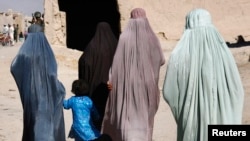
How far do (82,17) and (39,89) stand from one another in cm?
1135

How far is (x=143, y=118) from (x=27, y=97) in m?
1.11

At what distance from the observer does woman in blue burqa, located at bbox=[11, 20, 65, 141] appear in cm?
504

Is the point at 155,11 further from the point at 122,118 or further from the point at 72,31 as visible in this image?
the point at 122,118

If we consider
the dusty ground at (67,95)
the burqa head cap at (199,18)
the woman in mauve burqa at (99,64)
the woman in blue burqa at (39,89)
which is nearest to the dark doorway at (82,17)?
the dusty ground at (67,95)

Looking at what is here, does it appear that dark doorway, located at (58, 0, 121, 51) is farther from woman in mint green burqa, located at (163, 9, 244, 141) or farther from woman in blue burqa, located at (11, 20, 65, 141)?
woman in mint green burqa, located at (163, 9, 244, 141)

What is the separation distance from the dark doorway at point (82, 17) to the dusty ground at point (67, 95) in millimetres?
3173

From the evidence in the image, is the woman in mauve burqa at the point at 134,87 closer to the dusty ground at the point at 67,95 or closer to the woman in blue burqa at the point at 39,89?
the woman in blue burqa at the point at 39,89

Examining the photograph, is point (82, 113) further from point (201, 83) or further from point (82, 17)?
point (82, 17)

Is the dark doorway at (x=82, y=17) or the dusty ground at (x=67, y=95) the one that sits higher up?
the dark doorway at (x=82, y=17)

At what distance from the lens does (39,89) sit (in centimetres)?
503

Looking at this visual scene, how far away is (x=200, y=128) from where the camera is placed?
424 centimetres

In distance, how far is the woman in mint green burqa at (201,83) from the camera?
419 centimetres

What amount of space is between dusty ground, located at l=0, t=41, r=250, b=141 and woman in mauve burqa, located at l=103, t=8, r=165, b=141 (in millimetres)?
1301

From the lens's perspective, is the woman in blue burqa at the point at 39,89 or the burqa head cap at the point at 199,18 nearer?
the burqa head cap at the point at 199,18
